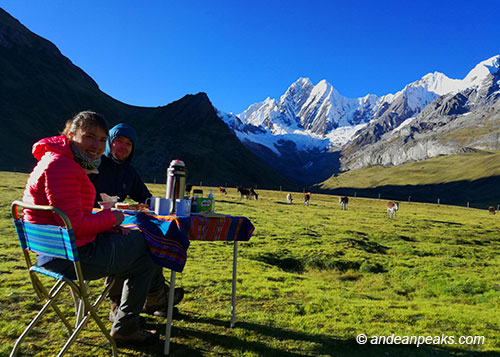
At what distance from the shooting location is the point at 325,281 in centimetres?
982

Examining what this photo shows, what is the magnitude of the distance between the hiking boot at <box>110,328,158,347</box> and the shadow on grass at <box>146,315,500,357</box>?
0.37 m

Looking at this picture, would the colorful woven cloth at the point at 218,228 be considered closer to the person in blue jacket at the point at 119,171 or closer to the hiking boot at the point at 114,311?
the person in blue jacket at the point at 119,171

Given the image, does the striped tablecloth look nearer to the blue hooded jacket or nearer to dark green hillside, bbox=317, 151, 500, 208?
the blue hooded jacket

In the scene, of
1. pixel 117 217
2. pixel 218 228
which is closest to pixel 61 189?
pixel 117 217

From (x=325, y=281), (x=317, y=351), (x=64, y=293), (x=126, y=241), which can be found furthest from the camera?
(x=325, y=281)

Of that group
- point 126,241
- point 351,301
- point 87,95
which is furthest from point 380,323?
point 87,95

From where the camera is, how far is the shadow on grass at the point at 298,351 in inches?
189

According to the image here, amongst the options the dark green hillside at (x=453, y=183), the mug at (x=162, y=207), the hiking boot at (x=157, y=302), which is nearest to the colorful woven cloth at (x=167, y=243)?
the mug at (x=162, y=207)

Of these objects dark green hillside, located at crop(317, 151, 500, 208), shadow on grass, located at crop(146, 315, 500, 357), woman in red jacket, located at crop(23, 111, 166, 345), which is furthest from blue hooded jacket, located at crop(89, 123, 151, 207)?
dark green hillside, located at crop(317, 151, 500, 208)

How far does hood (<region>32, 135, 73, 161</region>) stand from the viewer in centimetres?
346

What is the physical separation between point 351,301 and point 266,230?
10.9 m

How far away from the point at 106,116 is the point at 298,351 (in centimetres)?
15453

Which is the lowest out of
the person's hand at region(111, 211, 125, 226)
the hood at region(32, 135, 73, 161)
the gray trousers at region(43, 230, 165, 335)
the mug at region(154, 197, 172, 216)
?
the gray trousers at region(43, 230, 165, 335)

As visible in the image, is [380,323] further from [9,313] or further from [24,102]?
[24,102]
